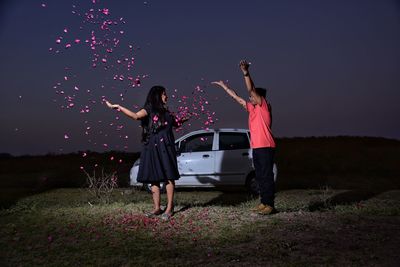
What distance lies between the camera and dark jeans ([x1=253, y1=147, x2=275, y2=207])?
7.98 metres

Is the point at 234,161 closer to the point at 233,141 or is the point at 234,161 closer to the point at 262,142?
the point at 233,141

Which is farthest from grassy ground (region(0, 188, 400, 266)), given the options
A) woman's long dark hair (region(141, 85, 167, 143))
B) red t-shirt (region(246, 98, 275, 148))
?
woman's long dark hair (region(141, 85, 167, 143))

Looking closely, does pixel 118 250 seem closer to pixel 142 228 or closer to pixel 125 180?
pixel 142 228

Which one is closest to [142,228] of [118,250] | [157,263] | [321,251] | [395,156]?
[118,250]

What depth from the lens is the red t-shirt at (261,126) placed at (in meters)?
7.96

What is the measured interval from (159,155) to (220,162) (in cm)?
602

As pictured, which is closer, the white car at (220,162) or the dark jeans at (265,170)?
the dark jeans at (265,170)

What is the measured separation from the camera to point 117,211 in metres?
8.81

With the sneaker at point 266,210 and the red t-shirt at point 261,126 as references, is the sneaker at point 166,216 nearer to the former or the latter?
the sneaker at point 266,210

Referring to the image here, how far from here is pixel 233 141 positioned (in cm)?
1388

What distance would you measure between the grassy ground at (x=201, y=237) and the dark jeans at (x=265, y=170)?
1.36 feet

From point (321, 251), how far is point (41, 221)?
4.94m

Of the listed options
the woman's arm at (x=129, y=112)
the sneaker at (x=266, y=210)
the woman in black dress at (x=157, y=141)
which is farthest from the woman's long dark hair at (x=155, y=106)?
the sneaker at (x=266, y=210)

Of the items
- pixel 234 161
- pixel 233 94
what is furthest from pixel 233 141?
pixel 233 94
